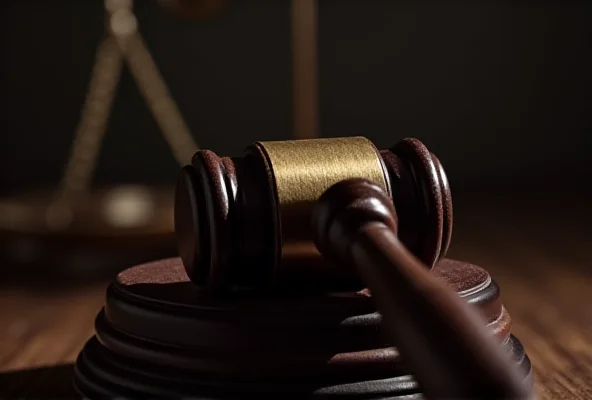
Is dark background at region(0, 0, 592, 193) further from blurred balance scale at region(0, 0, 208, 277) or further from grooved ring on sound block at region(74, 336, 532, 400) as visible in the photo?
grooved ring on sound block at region(74, 336, 532, 400)

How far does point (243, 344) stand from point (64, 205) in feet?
4.94

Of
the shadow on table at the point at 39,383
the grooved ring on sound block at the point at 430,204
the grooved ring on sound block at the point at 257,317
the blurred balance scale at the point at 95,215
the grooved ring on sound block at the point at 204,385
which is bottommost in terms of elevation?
the blurred balance scale at the point at 95,215

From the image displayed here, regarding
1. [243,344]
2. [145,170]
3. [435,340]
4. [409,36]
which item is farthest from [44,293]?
[409,36]

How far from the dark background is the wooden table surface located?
2.80 ft

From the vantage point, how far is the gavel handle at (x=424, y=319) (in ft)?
1.39

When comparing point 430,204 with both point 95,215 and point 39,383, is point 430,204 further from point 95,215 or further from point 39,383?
point 95,215

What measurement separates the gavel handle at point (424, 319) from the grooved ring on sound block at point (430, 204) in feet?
0.25

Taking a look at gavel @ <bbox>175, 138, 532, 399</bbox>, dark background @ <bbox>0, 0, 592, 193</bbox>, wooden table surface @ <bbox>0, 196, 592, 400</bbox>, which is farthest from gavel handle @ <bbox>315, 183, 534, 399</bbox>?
dark background @ <bbox>0, 0, 592, 193</bbox>

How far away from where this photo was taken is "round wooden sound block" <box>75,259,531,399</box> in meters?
0.66

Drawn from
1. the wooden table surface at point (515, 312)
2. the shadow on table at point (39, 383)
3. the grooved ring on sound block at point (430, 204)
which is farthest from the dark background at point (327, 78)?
the grooved ring on sound block at point (430, 204)

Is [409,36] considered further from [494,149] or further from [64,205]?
[64,205]

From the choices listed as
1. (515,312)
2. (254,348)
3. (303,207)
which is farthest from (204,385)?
(515,312)

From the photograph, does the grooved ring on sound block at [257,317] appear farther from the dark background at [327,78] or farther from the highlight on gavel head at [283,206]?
the dark background at [327,78]

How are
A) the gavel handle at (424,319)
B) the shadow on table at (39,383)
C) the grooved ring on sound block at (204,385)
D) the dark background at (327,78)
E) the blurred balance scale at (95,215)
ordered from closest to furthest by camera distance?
the gavel handle at (424,319) < the grooved ring on sound block at (204,385) < the shadow on table at (39,383) < the blurred balance scale at (95,215) < the dark background at (327,78)
